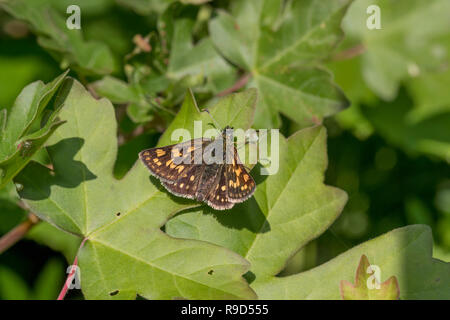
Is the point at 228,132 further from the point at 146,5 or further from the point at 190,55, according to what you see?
the point at 146,5

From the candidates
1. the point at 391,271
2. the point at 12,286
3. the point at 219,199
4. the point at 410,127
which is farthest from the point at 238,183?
the point at 410,127

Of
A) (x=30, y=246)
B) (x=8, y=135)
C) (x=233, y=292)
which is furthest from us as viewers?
(x=30, y=246)

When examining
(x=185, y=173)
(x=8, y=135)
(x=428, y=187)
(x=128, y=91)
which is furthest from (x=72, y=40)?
(x=428, y=187)

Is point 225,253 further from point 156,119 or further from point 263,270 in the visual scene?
point 156,119

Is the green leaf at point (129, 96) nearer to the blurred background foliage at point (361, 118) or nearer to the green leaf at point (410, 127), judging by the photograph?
the blurred background foliage at point (361, 118)

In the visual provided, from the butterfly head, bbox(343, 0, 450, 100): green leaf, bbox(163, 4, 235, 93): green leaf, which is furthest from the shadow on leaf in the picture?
bbox(343, 0, 450, 100): green leaf
